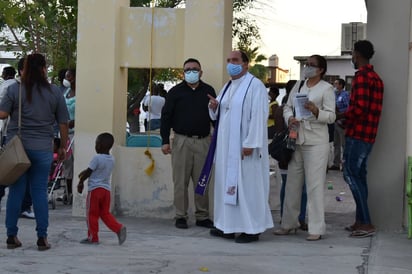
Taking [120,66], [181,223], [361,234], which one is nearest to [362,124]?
[361,234]

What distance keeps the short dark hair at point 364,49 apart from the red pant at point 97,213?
301 centimetres

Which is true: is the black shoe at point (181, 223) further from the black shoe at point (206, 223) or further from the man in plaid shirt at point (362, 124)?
the man in plaid shirt at point (362, 124)

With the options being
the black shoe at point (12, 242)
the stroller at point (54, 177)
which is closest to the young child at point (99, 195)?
the black shoe at point (12, 242)

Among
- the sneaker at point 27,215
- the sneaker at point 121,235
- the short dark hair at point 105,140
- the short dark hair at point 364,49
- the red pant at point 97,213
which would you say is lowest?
the sneaker at point 27,215

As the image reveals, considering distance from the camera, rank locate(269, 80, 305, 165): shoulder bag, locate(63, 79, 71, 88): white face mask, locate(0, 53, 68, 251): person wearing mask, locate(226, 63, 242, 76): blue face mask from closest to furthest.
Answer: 1. locate(0, 53, 68, 251): person wearing mask
2. locate(226, 63, 242, 76): blue face mask
3. locate(269, 80, 305, 165): shoulder bag
4. locate(63, 79, 71, 88): white face mask

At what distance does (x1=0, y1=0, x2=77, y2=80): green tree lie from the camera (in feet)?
44.0

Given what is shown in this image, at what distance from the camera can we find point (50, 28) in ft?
48.5

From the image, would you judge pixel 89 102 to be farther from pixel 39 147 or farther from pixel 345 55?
pixel 345 55

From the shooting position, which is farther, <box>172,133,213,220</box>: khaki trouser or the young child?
<box>172,133,213,220</box>: khaki trouser

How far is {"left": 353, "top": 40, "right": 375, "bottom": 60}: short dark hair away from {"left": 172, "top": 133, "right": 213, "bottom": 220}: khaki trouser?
185 cm

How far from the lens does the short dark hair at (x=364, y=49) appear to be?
29.9 feet

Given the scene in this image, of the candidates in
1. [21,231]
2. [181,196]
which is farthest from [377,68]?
[21,231]

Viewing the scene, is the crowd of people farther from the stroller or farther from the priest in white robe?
the stroller

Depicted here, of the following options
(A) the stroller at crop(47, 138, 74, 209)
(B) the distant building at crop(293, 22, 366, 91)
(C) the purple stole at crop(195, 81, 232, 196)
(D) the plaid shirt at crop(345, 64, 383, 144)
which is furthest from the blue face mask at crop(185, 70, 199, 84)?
(B) the distant building at crop(293, 22, 366, 91)
